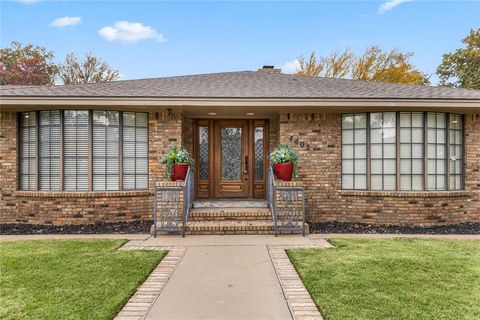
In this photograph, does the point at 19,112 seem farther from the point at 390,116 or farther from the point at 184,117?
the point at 390,116

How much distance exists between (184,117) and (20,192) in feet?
14.0

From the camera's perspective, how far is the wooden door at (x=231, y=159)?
899 cm

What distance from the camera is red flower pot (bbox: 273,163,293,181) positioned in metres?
7.19

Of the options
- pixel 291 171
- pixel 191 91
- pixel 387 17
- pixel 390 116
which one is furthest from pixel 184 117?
pixel 387 17

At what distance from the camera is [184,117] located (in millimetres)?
8586

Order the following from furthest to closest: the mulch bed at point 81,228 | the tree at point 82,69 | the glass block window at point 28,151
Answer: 1. the tree at point 82,69
2. the glass block window at point 28,151
3. the mulch bed at point 81,228

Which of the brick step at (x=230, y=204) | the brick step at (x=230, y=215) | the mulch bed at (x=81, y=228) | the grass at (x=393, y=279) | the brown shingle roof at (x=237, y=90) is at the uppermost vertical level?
the brown shingle roof at (x=237, y=90)

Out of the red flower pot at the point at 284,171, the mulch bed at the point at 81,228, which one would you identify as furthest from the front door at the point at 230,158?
the mulch bed at the point at 81,228

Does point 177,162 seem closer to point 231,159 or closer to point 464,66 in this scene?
point 231,159

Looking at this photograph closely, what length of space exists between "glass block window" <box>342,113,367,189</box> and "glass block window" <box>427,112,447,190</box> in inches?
57.7

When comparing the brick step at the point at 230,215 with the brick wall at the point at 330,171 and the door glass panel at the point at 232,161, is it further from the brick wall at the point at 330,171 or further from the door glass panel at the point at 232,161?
the door glass panel at the point at 232,161

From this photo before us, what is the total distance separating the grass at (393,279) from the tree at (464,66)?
67.2ft

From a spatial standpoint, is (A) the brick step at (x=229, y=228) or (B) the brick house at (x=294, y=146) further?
(B) the brick house at (x=294, y=146)

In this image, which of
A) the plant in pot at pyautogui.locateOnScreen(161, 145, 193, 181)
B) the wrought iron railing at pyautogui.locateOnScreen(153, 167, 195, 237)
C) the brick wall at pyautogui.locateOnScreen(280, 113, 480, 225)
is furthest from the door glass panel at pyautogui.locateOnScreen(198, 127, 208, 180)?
the brick wall at pyautogui.locateOnScreen(280, 113, 480, 225)
